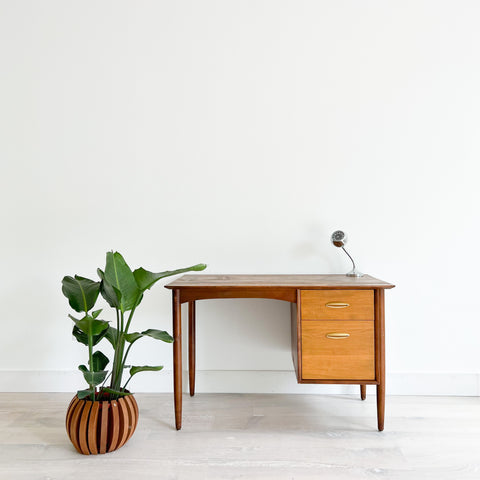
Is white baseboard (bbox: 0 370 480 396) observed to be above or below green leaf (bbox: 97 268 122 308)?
below

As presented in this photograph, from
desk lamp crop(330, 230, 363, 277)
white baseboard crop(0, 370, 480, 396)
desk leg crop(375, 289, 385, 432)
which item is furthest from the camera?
white baseboard crop(0, 370, 480, 396)

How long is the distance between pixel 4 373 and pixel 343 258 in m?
2.13

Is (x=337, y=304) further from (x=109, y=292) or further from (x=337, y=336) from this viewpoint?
(x=109, y=292)

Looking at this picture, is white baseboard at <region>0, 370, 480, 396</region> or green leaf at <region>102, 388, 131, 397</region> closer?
green leaf at <region>102, 388, 131, 397</region>

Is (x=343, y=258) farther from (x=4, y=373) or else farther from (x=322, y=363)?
(x=4, y=373)

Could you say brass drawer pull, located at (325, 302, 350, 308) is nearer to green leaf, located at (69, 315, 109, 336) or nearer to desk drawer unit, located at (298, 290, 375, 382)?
desk drawer unit, located at (298, 290, 375, 382)

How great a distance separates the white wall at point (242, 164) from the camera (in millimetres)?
2207

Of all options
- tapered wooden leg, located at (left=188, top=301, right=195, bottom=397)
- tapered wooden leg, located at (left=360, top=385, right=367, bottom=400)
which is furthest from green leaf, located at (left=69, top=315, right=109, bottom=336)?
tapered wooden leg, located at (left=360, top=385, right=367, bottom=400)

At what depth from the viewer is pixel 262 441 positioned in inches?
66.2

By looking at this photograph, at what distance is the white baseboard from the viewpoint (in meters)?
A: 2.19

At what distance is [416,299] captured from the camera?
221 cm

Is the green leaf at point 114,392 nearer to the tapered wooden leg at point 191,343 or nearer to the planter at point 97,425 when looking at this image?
the planter at point 97,425

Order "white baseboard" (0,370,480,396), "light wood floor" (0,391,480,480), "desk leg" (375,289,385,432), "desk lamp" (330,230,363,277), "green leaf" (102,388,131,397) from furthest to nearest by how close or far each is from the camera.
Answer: "white baseboard" (0,370,480,396) < "desk lamp" (330,230,363,277) < "desk leg" (375,289,385,432) < "green leaf" (102,388,131,397) < "light wood floor" (0,391,480,480)

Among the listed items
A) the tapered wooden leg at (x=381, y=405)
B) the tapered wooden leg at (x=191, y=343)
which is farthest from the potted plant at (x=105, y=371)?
the tapered wooden leg at (x=381, y=405)
